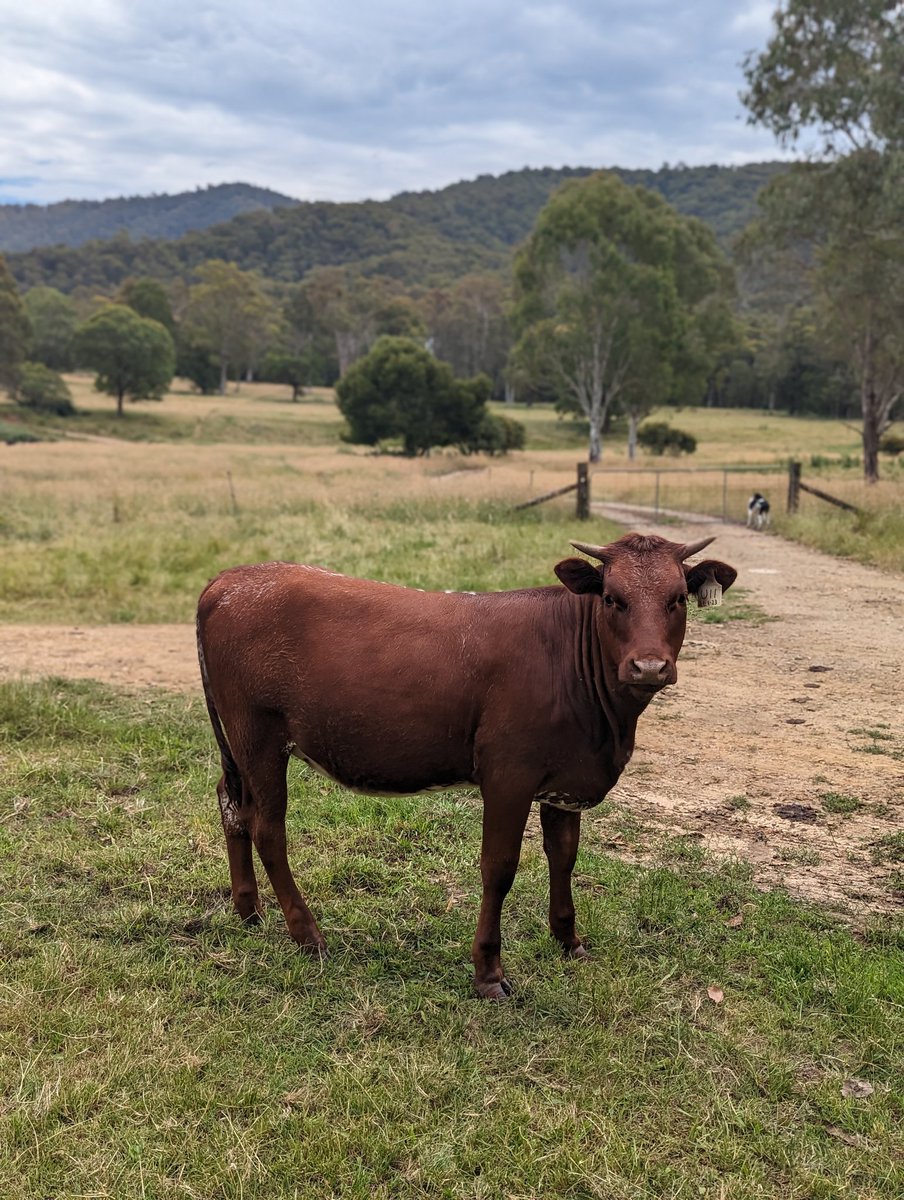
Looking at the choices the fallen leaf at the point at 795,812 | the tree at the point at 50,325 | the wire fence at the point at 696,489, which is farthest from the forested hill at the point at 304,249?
the fallen leaf at the point at 795,812

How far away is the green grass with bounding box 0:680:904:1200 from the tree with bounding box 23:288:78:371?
7916 cm

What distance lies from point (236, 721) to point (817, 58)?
28569mm

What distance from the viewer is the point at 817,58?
2512cm

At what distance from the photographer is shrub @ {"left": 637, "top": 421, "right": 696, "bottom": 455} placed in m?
51.1

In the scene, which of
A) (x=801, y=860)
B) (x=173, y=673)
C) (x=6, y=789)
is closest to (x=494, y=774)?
(x=801, y=860)

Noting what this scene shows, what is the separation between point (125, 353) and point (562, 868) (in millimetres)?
61736

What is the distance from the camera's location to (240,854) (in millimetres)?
4383

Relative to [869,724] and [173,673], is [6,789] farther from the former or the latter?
[869,724]

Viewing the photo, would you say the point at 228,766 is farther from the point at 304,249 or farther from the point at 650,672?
the point at 304,249

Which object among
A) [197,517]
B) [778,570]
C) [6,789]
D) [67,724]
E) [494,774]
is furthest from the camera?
[197,517]

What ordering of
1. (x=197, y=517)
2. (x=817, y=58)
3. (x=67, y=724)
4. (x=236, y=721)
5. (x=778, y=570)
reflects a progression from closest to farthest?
(x=236, y=721) < (x=67, y=724) < (x=778, y=570) < (x=197, y=517) < (x=817, y=58)

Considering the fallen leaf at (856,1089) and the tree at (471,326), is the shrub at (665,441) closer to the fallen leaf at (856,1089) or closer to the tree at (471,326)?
the tree at (471,326)

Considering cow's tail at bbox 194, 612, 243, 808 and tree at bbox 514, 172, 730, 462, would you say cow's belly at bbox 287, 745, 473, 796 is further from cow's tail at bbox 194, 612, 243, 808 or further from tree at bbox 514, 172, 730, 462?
tree at bbox 514, 172, 730, 462

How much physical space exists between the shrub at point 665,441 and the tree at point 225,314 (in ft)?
133
